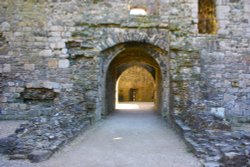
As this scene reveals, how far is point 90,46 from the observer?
29.3 feet

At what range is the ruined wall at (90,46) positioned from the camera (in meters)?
8.88

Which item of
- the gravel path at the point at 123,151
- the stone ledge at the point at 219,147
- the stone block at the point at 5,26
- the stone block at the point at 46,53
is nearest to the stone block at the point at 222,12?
the gravel path at the point at 123,151

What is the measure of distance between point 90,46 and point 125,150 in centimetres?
457

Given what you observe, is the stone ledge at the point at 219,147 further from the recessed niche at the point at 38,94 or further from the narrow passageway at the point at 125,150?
the recessed niche at the point at 38,94

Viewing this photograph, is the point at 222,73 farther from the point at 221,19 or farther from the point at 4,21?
the point at 4,21

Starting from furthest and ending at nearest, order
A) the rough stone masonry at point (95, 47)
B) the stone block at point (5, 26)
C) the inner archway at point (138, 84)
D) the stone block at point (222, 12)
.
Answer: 1. the inner archway at point (138, 84)
2. the stone block at point (222, 12)
3. the stone block at point (5, 26)
4. the rough stone masonry at point (95, 47)

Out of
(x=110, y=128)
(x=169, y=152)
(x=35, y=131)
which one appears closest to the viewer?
(x=169, y=152)

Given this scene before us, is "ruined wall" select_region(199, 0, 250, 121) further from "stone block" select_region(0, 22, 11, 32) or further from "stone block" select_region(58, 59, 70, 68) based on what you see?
"stone block" select_region(0, 22, 11, 32)

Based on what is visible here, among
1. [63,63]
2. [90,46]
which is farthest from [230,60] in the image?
[63,63]

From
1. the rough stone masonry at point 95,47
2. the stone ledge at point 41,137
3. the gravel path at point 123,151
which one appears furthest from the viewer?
the rough stone masonry at point 95,47

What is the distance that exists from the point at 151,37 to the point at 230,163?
5.59 metres

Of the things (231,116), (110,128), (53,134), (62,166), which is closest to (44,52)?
(110,128)

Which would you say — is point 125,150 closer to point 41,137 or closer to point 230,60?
point 41,137

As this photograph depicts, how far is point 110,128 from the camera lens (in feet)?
25.5
